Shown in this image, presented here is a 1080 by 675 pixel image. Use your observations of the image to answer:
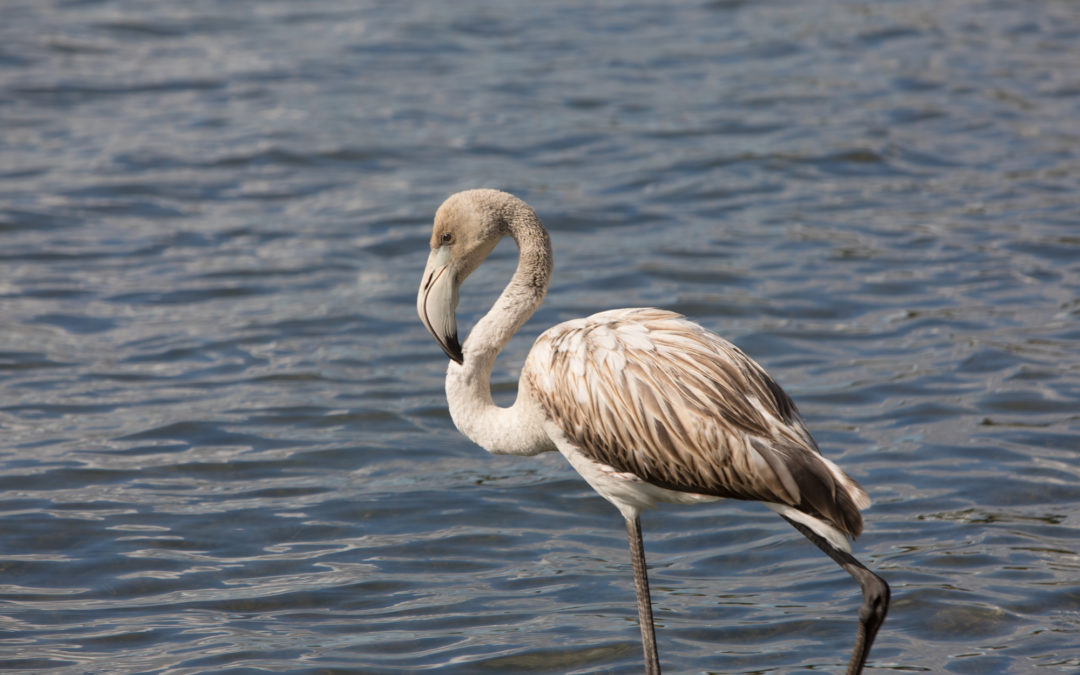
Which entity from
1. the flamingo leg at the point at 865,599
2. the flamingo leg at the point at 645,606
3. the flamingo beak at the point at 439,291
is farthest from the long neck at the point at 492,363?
Result: the flamingo leg at the point at 865,599

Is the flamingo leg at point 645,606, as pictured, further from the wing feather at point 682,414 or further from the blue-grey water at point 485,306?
the blue-grey water at point 485,306

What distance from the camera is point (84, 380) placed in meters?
8.49

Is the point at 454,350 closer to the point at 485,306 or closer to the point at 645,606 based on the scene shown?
the point at 645,606

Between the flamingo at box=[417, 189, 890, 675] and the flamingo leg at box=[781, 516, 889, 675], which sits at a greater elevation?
the flamingo at box=[417, 189, 890, 675]

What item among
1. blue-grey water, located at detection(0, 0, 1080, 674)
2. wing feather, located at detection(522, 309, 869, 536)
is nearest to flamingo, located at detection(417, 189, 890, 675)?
wing feather, located at detection(522, 309, 869, 536)

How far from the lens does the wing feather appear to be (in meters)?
4.72

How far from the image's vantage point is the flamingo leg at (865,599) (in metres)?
4.54

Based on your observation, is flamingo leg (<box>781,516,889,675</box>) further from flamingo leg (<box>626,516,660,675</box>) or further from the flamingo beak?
the flamingo beak

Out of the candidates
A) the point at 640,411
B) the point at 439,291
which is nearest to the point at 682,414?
the point at 640,411

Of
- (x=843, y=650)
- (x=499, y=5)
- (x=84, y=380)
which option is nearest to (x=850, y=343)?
(x=843, y=650)

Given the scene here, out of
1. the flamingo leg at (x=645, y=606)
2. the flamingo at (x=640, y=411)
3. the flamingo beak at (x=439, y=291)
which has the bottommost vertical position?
the flamingo leg at (x=645, y=606)

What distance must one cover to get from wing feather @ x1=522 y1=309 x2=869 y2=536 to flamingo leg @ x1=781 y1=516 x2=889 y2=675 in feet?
0.44

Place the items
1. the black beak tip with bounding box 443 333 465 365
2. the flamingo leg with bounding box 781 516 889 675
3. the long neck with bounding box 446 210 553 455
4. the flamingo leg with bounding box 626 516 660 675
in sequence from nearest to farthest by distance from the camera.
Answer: the flamingo leg with bounding box 781 516 889 675, the flamingo leg with bounding box 626 516 660 675, the long neck with bounding box 446 210 553 455, the black beak tip with bounding box 443 333 465 365

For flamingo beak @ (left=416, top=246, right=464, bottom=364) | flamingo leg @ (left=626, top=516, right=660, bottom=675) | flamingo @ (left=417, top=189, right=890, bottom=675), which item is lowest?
flamingo leg @ (left=626, top=516, right=660, bottom=675)
